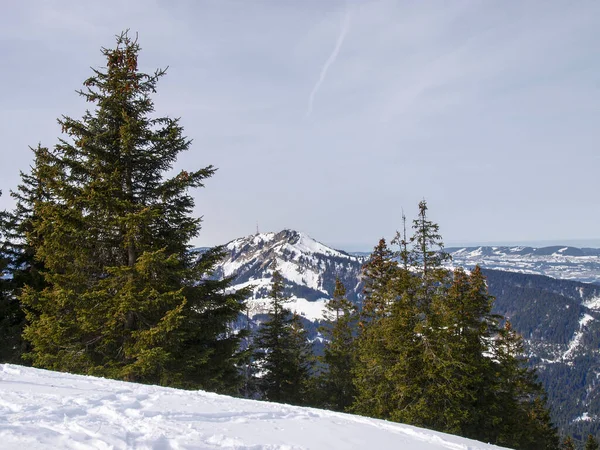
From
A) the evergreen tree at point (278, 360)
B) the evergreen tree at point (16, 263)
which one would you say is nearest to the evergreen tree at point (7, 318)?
the evergreen tree at point (16, 263)

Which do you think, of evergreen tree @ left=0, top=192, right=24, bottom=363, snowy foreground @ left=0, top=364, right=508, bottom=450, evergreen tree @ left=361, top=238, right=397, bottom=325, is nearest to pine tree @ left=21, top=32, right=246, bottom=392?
snowy foreground @ left=0, top=364, right=508, bottom=450

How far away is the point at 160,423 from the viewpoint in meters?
4.93

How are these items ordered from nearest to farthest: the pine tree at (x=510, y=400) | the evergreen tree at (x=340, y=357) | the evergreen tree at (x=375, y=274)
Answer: the pine tree at (x=510, y=400), the evergreen tree at (x=375, y=274), the evergreen tree at (x=340, y=357)

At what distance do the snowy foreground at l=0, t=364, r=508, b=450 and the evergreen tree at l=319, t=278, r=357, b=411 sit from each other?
1910cm

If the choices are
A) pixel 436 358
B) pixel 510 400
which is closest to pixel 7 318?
pixel 436 358

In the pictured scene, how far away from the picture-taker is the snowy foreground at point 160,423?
4.15m

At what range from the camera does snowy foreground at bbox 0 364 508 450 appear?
4.15 metres

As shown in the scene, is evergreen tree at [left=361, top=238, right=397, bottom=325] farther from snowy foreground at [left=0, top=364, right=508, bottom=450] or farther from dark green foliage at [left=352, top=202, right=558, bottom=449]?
snowy foreground at [left=0, top=364, right=508, bottom=450]

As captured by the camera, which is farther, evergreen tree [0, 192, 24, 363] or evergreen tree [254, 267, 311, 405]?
evergreen tree [254, 267, 311, 405]

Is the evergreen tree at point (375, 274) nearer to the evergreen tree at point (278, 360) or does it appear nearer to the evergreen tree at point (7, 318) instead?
the evergreen tree at point (278, 360)

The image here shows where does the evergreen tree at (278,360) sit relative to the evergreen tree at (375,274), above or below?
below

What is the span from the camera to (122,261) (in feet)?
40.1

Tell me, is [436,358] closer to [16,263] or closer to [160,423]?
[160,423]

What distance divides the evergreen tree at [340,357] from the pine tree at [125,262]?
552 inches
